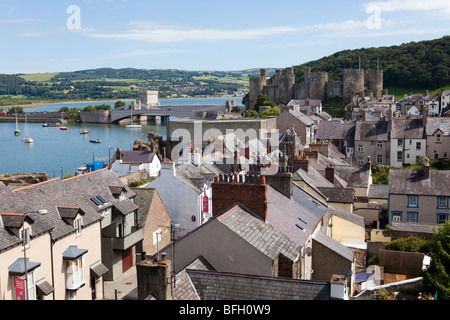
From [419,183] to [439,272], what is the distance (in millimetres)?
14477

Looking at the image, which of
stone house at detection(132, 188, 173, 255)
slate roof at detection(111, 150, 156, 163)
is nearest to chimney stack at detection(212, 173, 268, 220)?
stone house at detection(132, 188, 173, 255)

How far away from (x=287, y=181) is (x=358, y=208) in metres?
14.0

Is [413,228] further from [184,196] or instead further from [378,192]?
[184,196]

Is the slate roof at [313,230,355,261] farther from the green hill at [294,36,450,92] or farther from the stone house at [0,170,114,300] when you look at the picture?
the green hill at [294,36,450,92]

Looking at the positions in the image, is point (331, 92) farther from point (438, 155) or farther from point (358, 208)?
point (358, 208)

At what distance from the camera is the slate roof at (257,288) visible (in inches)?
356

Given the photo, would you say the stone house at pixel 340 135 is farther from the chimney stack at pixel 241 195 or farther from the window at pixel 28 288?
the window at pixel 28 288

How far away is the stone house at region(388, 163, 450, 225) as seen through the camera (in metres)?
26.8

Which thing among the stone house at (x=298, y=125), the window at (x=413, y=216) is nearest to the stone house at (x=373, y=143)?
the stone house at (x=298, y=125)

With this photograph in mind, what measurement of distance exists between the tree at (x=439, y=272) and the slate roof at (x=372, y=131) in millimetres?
31062

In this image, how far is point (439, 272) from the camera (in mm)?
13883

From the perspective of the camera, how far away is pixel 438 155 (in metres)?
43.6

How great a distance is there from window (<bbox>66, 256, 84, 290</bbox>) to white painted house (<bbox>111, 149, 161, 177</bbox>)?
50.4 feet
